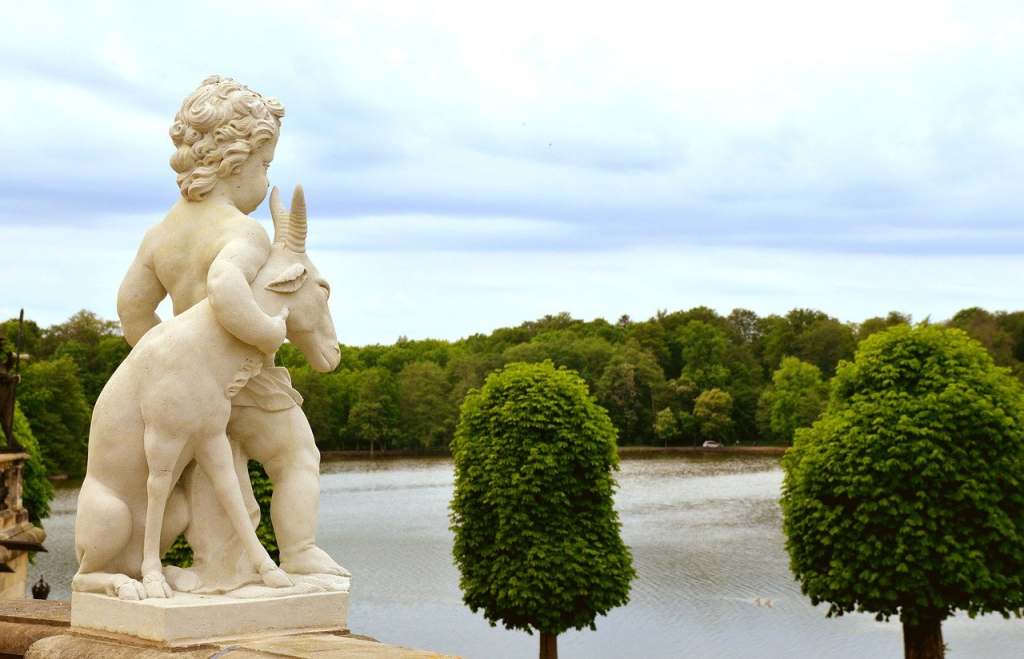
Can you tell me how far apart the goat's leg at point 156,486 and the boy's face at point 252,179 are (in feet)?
3.69

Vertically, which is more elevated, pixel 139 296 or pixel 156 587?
pixel 139 296

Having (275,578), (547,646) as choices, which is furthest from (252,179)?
(547,646)

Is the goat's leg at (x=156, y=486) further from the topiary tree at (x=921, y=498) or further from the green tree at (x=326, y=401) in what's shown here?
the green tree at (x=326, y=401)

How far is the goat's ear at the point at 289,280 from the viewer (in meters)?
5.68

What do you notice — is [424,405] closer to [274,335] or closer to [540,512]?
[540,512]

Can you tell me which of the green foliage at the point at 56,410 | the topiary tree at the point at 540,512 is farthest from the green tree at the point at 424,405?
the topiary tree at the point at 540,512

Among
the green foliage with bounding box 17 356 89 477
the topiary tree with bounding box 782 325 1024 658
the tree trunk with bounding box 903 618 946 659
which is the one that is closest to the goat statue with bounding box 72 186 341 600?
the topiary tree with bounding box 782 325 1024 658

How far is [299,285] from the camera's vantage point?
577 centimetres

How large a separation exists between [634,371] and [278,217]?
65.0 m

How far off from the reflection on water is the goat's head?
65.7 feet

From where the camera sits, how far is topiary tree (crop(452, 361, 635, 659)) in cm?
1808

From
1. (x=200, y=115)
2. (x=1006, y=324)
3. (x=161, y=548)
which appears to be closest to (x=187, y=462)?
(x=161, y=548)

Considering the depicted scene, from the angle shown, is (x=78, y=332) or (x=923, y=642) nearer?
(x=923, y=642)

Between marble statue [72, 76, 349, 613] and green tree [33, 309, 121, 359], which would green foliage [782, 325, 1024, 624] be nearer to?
marble statue [72, 76, 349, 613]
